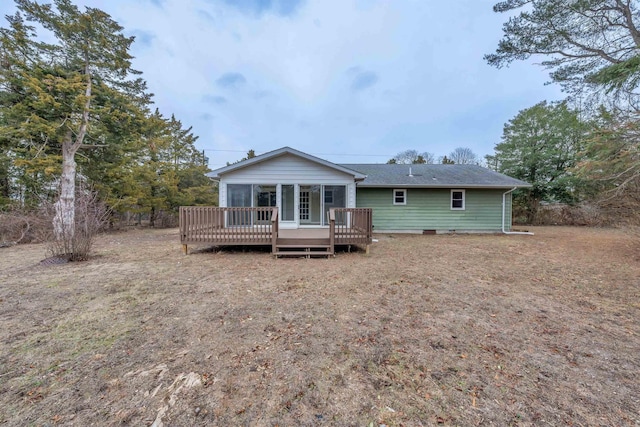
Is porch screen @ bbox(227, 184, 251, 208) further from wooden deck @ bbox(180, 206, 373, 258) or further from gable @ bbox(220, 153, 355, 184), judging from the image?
wooden deck @ bbox(180, 206, 373, 258)

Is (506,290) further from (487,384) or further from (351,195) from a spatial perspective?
(351,195)

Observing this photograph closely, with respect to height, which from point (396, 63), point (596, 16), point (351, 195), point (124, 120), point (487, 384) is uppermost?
point (396, 63)

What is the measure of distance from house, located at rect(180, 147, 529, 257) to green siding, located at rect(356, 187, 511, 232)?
5 centimetres

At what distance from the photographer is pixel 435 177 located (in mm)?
12781

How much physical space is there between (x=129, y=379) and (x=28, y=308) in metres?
2.89

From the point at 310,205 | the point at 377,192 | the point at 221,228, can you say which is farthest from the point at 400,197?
the point at 221,228

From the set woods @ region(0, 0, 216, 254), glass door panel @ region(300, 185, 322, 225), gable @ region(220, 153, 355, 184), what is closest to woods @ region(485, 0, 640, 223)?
gable @ region(220, 153, 355, 184)

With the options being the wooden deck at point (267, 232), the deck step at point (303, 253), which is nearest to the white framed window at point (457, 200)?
the wooden deck at point (267, 232)

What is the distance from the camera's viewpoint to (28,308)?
3.57 meters

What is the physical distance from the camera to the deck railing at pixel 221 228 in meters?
7.27

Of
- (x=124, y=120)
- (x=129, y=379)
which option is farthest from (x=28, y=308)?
(x=124, y=120)

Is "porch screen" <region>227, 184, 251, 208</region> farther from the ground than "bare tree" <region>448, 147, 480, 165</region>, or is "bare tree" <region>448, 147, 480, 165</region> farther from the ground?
"bare tree" <region>448, 147, 480, 165</region>

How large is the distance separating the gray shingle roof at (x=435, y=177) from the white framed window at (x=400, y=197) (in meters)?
0.49

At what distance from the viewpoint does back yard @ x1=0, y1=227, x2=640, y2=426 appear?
1833 mm
